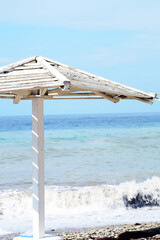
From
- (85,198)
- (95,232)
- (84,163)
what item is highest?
(84,163)

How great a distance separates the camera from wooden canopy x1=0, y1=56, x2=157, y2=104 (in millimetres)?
3438

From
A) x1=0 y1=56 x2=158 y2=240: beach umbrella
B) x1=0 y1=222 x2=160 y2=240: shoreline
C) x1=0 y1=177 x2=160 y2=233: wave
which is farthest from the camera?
x1=0 y1=177 x2=160 y2=233: wave

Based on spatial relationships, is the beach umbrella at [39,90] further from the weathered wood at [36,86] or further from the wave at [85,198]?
the wave at [85,198]

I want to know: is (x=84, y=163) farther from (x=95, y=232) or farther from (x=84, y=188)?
(x=95, y=232)

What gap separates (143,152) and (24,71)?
12.7 meters

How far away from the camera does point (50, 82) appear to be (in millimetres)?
3381

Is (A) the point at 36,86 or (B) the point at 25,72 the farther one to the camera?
(B) the point at 25,72

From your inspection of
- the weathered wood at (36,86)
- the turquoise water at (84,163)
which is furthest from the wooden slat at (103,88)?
the turquoise water at (84,163)

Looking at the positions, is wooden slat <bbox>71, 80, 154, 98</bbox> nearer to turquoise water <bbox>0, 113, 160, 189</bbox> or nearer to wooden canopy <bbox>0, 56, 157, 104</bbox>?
wooden canopy <bbox>0, 56, 157, 104</bbox>

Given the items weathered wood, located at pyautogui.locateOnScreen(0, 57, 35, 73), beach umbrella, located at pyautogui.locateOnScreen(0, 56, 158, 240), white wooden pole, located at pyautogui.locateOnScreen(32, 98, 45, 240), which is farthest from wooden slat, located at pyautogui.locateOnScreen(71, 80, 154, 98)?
weathered wood, located at pyautogui.locateOnScreen(0, 57, 35, 73)

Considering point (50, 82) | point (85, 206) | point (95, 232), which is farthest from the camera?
point (85, 206)

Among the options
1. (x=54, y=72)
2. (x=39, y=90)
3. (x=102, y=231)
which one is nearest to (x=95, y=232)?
(x=102, y=231)

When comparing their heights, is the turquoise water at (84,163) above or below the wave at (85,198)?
above

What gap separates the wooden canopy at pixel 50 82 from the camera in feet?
11.3
